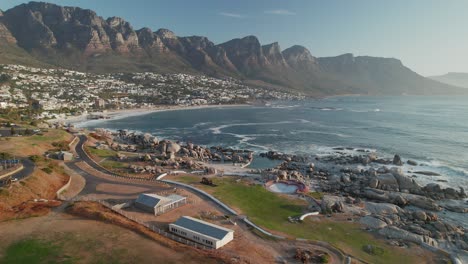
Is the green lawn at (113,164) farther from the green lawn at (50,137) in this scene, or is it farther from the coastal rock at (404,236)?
the coastal rock at (404,236)

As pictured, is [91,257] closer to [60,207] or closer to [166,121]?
[60,207]

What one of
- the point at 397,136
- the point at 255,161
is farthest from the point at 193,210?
the point at 397,136

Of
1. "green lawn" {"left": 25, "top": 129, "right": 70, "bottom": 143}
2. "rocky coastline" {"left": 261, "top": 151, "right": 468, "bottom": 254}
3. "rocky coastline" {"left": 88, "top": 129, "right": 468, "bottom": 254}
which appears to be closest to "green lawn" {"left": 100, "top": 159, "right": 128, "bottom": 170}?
"rocky coastline" {"left": 88, "top": 129, "right": 468, "bottom": 254}

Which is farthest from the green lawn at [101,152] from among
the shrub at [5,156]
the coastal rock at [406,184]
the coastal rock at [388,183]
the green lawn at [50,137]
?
the coastal rock at [406,184]

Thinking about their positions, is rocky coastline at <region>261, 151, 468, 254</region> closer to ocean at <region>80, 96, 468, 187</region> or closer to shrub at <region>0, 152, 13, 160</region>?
ocean at <region>80, 96, 468, 187</region>

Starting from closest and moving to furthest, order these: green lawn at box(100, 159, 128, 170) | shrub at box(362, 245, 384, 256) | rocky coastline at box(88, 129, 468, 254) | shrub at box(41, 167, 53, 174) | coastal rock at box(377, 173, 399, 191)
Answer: shrub at box(362, 245, 384, 256) → rocky coastline at box(88, 129, 468, 254) → shrub at box(41, 167, 53, 174) → coastal rock at box(377, 173, 399, 191) → green lawn at box(100, 159, 128, 170)

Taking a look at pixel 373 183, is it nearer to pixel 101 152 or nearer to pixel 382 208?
pixel 382 208
